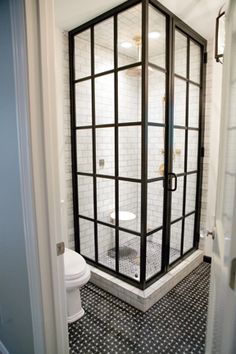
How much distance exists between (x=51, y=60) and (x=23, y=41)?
11 cm

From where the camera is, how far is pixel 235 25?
779mm

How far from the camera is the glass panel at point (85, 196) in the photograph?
7.81 ft

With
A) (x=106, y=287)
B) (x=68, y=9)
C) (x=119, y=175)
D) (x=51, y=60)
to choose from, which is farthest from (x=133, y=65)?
(x=106, y=287)

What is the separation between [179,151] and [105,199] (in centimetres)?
97

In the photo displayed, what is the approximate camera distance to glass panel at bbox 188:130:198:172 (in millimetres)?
2528

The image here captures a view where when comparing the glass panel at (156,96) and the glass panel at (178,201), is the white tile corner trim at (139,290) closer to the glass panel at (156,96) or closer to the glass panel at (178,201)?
the glass panel at (178,201)

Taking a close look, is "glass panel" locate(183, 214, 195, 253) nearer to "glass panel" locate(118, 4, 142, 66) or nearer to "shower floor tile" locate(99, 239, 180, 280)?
"shower floor tile" locate(99, 239, 180, 280)

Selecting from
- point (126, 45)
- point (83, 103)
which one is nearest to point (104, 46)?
point (126, 45)

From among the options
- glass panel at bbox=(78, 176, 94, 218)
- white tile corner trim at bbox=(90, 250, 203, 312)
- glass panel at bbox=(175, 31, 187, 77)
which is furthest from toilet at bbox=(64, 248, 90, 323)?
glass panel at bbox=(175, 31, 187, 77)

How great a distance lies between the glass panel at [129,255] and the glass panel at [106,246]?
9 cm

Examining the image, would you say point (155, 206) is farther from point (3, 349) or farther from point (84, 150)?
point (3, 349)

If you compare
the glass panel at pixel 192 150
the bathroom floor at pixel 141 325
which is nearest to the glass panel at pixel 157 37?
the glass panel at pixel 192 150

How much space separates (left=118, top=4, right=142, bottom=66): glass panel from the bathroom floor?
7.15ft

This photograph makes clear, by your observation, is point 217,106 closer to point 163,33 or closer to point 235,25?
point 163,33
